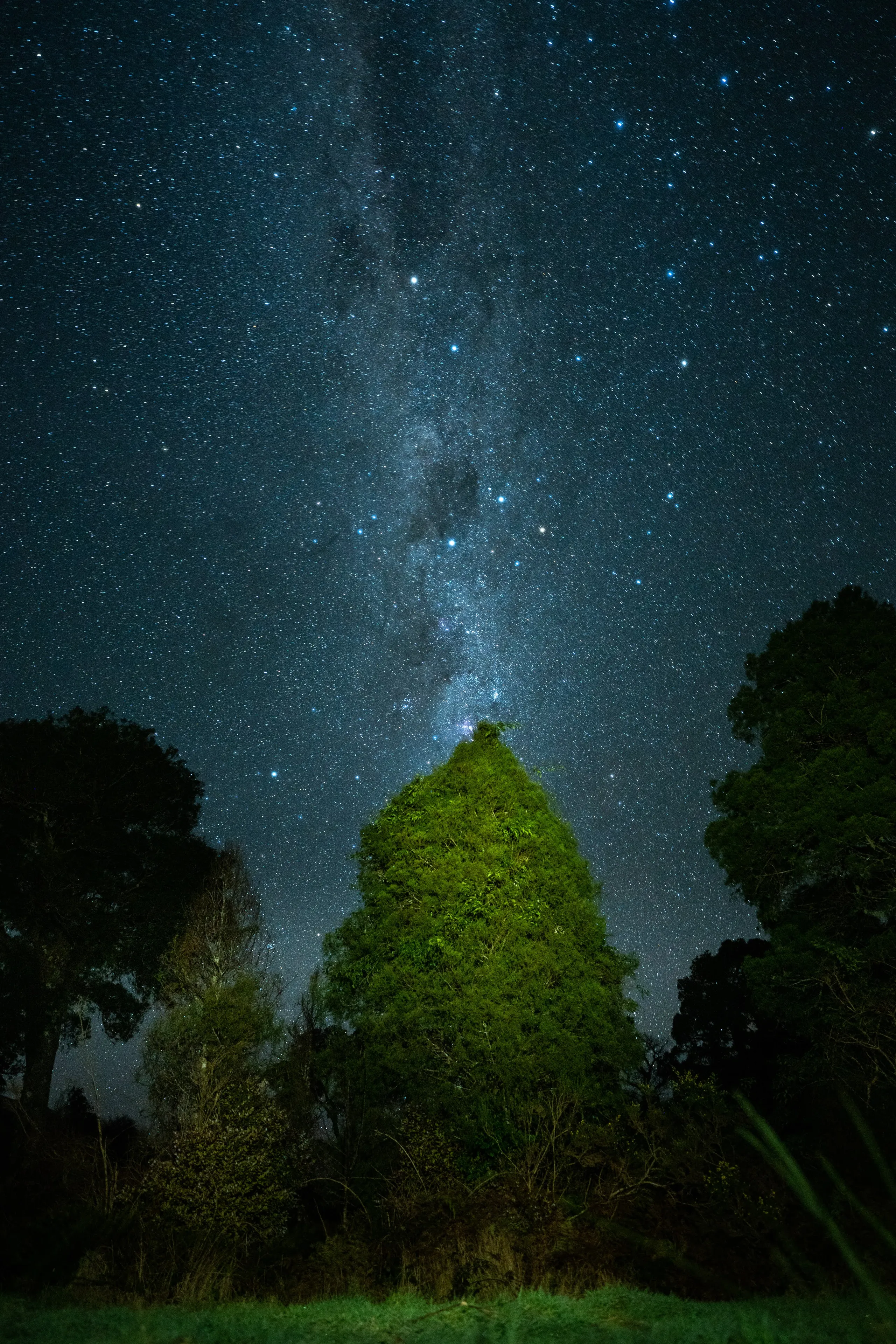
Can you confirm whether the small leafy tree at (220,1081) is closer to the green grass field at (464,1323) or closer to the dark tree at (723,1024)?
the green grass field at (464,1323)

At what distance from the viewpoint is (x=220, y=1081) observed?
17.2 meters

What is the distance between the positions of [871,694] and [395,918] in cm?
1015

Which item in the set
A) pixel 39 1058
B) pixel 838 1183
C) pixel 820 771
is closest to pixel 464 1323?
pixel 838 1183

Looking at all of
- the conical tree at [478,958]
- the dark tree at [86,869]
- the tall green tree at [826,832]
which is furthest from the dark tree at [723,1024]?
the dark tree at [86,869]

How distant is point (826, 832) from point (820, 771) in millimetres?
1177

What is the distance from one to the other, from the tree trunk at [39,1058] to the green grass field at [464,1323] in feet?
62.1

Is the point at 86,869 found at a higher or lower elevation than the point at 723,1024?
higher

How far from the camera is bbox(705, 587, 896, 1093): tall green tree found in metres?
16.0

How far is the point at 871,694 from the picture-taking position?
17.9 meters

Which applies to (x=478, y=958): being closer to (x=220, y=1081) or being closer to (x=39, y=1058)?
(x=220, y=1081)

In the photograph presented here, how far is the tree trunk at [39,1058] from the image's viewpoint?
25.6 metres

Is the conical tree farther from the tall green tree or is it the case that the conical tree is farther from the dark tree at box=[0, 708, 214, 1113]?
the dark tree at box=[0, 708, 214, 1113]

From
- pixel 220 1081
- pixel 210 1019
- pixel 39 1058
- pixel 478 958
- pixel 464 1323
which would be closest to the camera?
pixel 464 1323

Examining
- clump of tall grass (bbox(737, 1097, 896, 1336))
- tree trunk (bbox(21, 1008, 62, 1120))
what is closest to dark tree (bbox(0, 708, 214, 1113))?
tree trunk (bbox(21, 1008, 62, 1120))
